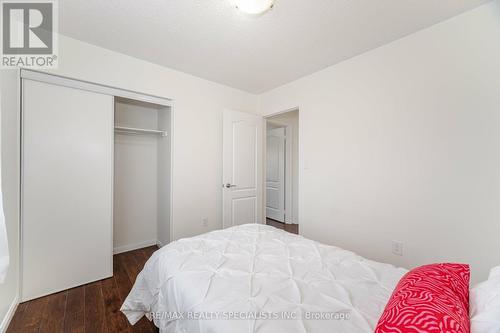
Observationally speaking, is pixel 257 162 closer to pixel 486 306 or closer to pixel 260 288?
pixel 260 288

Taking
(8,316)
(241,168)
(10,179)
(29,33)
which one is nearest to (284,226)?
(241,168)

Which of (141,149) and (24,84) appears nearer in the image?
(24,84)

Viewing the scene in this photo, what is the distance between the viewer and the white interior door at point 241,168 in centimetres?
317

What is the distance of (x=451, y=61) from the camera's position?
5.79ft

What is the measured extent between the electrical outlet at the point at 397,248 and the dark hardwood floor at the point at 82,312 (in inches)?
87.4

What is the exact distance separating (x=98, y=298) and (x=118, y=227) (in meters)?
1.13

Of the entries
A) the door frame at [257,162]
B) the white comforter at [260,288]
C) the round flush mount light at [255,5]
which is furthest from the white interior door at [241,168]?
the round flush mount light at [255,5]

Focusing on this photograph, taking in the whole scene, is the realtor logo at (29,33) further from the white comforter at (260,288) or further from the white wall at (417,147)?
the white wall at (417,147)

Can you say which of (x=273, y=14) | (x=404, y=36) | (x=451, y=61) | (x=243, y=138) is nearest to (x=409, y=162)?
(x=451, y=61)

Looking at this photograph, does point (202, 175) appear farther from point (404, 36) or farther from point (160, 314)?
point (404, 36)

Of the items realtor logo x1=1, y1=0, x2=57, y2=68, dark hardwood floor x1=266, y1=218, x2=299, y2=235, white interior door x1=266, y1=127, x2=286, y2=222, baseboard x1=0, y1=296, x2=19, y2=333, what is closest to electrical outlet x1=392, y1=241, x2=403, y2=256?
dark hardwood floor x1=266, y1=218, x2=299, y2=235

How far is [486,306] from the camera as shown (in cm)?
65

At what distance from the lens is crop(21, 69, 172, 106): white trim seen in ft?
6.39

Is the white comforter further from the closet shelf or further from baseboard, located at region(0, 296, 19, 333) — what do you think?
the closet shelf
